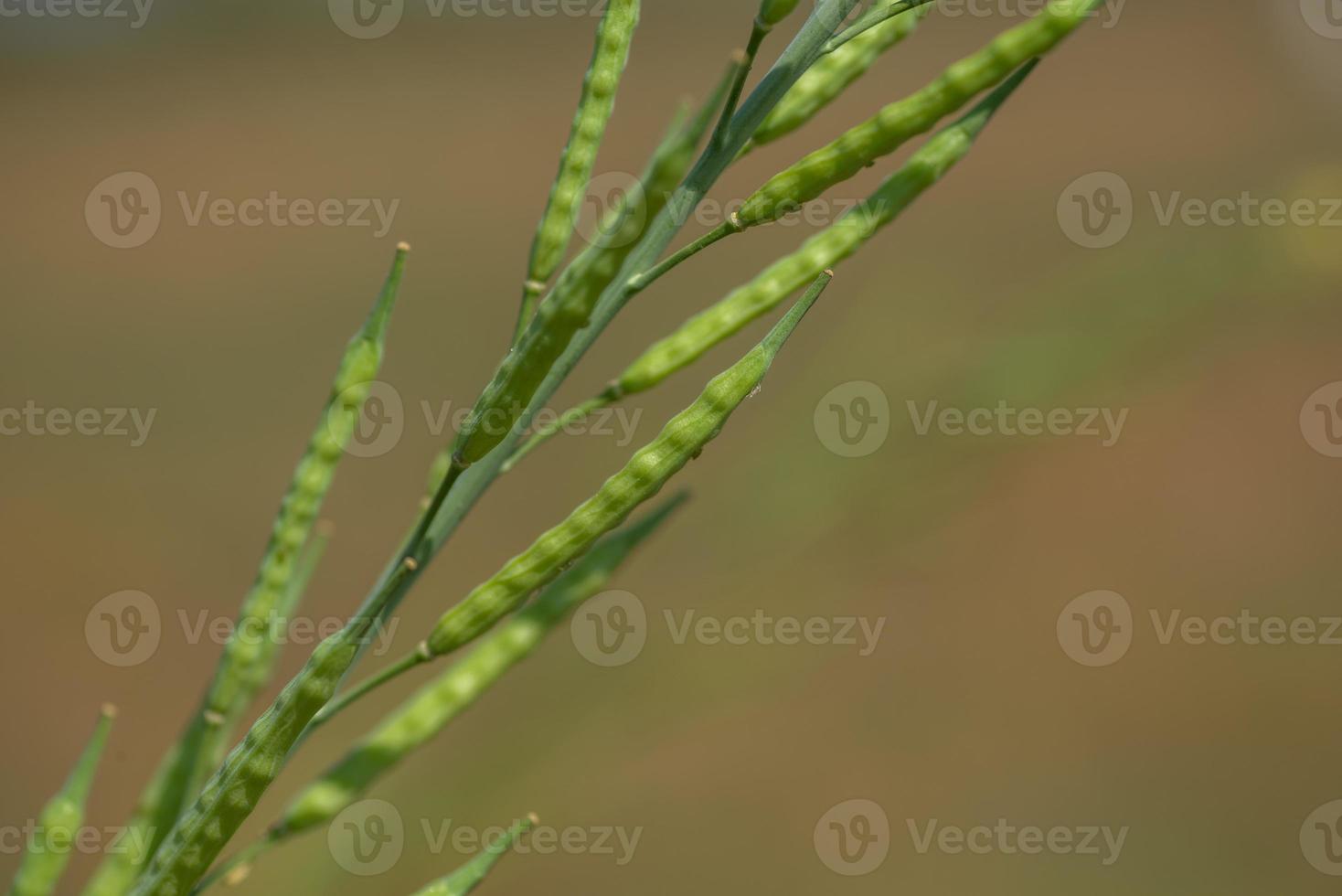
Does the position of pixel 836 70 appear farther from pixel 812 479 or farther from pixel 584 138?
pixel 812 479

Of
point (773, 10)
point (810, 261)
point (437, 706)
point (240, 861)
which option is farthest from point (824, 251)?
point (240, 861)

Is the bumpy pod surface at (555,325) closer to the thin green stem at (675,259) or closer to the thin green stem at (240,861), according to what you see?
the thin green stem at (675,259)

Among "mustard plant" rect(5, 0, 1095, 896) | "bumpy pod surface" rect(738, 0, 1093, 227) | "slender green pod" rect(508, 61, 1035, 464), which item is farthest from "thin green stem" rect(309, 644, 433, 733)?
"bumpy pod surface" rect(738, 0, 1093, 227)

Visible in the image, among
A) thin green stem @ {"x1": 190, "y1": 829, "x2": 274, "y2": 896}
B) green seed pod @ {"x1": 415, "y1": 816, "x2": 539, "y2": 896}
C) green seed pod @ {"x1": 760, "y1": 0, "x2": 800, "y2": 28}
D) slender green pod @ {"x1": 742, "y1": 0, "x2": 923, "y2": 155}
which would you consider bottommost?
green seed pod @ {"x1": 415, "y1": 816, "x2": 539, "y2": 896}

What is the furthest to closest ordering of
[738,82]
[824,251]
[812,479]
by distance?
[812,479] < [824,251] < [738,82]

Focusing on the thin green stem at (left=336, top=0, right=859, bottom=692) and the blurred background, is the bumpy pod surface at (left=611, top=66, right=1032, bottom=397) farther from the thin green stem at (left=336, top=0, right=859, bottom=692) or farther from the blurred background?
the blurred background

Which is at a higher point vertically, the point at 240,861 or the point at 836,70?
the point at 836,70

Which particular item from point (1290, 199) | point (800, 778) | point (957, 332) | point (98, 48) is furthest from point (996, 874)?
point (98, 48)

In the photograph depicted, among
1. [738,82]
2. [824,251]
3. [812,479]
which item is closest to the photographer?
[738,82]

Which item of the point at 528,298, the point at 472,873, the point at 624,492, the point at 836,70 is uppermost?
the point at 836,70
